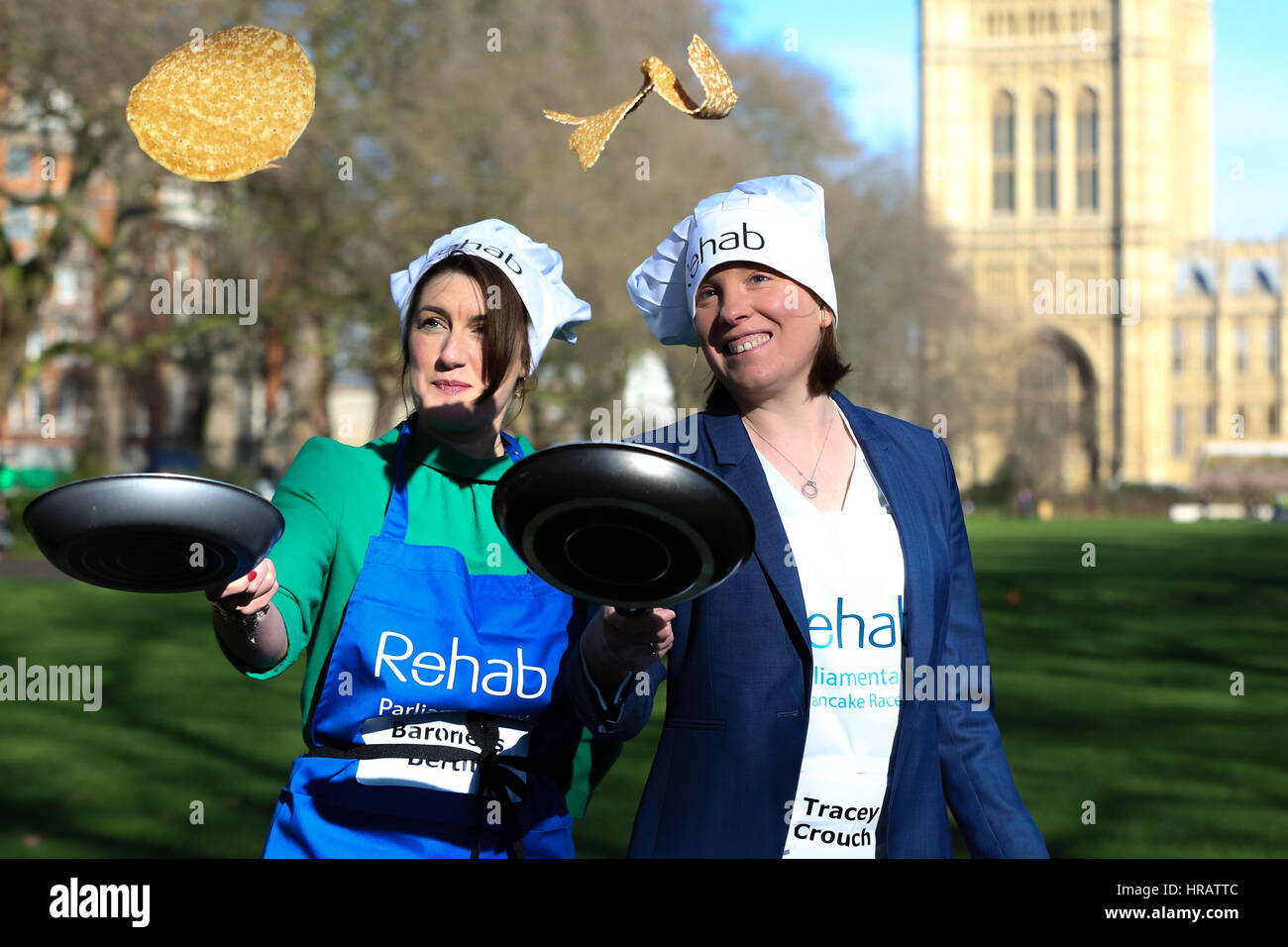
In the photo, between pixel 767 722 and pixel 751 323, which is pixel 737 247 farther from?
pixel 767 722

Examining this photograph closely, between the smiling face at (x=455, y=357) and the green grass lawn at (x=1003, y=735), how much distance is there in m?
4.23

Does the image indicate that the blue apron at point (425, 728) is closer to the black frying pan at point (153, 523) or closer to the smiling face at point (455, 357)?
the smiling face at point (455, 357)

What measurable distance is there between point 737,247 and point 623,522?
809mm

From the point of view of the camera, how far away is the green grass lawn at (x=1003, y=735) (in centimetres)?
729

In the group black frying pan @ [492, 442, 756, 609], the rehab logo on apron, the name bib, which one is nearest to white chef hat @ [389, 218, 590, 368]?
the rehab logo on apron

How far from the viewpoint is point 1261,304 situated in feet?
311

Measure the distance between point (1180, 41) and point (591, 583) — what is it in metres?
109

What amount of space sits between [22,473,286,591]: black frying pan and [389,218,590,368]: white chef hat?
32.4 inches

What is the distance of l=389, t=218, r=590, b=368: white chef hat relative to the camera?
2922 millimetres

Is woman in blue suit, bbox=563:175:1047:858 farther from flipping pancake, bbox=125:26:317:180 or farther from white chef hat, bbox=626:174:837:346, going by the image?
flipping pancake, bbox=125:26:317:180

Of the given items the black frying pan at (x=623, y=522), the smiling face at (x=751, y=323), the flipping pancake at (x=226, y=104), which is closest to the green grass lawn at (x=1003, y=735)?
the smiling face at (x=751, y=323)
